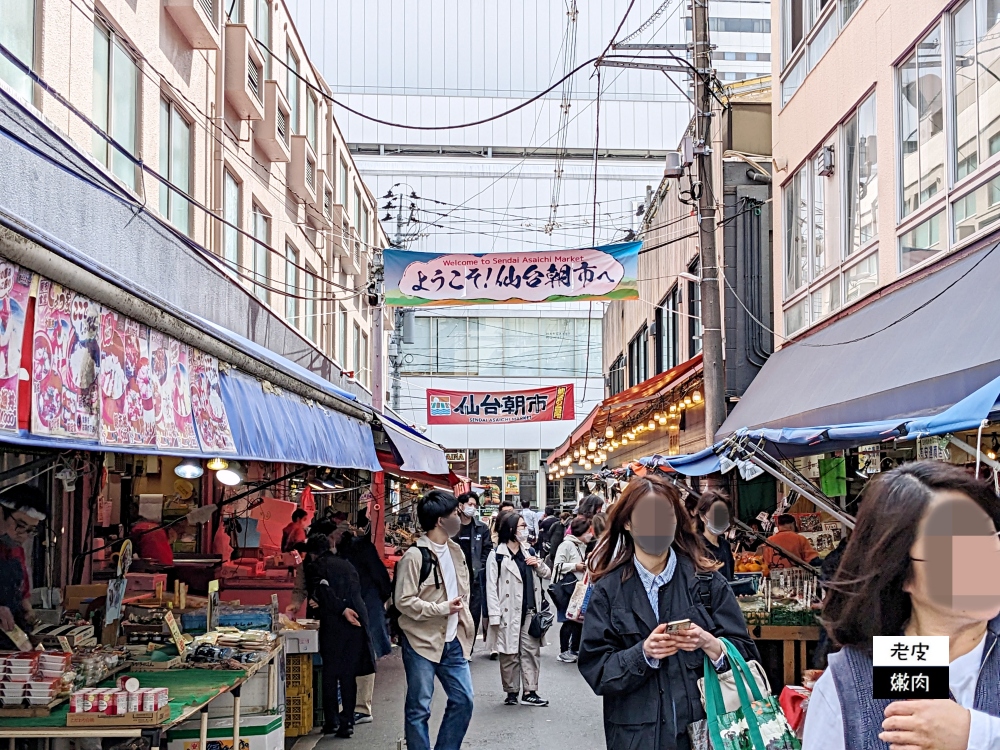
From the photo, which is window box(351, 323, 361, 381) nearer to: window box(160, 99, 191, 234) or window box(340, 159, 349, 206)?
window box(340, 159, 349, 206)

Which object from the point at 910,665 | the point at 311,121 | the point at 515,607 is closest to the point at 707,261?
the point at 515,607

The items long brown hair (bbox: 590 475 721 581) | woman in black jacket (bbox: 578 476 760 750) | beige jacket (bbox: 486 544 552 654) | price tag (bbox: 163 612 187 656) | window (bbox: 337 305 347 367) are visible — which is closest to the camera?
woman in black jacket (bbox: 578 476 760 750)

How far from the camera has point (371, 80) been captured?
164 feet

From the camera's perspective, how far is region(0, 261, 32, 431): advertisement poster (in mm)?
3160

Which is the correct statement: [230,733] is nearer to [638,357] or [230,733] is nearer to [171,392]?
[171,392]

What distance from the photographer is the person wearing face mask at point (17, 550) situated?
26.0ft

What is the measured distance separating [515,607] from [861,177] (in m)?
7.42

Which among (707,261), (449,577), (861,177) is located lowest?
(449,577)

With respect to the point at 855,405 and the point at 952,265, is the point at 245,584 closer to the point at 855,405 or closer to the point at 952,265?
the point at 855,405

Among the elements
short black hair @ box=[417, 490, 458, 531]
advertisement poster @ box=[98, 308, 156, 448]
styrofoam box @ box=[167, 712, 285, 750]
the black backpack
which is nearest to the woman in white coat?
Answer: the black backpack

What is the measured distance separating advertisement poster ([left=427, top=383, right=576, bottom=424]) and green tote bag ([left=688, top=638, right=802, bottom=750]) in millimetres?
21191

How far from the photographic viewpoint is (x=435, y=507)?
7.43 metres

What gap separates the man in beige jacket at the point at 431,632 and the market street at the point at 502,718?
4.75 ft

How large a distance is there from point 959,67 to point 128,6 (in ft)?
29.4
